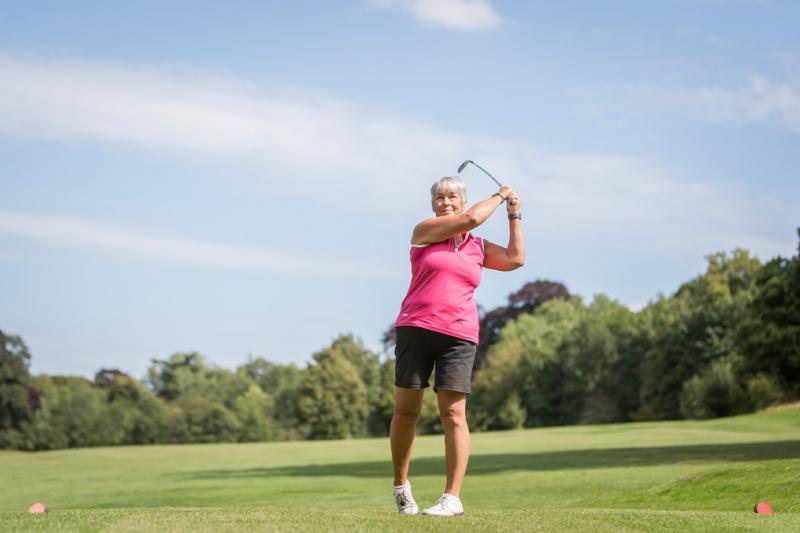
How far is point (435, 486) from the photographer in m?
20.7

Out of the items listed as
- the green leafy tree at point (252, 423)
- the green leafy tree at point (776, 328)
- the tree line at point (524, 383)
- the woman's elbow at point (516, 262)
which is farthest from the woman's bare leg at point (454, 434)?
the green leafy tree at point (252, 423)

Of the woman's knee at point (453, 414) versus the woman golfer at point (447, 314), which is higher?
the woman golfer at point (447, 314)

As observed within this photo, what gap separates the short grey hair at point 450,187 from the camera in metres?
8.38

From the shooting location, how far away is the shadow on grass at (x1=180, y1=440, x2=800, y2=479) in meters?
24.2

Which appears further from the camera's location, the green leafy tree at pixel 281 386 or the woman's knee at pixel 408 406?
the green leafy tree at pixel 281 386

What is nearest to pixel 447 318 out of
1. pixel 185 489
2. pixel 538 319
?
pixel 185 489

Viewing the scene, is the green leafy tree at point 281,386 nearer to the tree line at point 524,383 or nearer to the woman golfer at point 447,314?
the tree line at point 524,383

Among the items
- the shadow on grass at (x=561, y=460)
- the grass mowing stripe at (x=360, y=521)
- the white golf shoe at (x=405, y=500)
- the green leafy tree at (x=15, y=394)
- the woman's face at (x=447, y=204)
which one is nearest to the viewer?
the grass mowing stripe at (x=360, y=521)

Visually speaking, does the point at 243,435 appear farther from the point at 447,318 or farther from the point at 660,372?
the point at 447,318

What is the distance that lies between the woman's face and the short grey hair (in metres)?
0.02

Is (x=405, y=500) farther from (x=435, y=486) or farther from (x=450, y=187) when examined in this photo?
(x=435, y=486)

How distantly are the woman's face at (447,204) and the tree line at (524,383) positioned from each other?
1741 inches

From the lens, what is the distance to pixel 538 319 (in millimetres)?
96188

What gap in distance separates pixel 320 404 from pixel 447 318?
70654 mm
